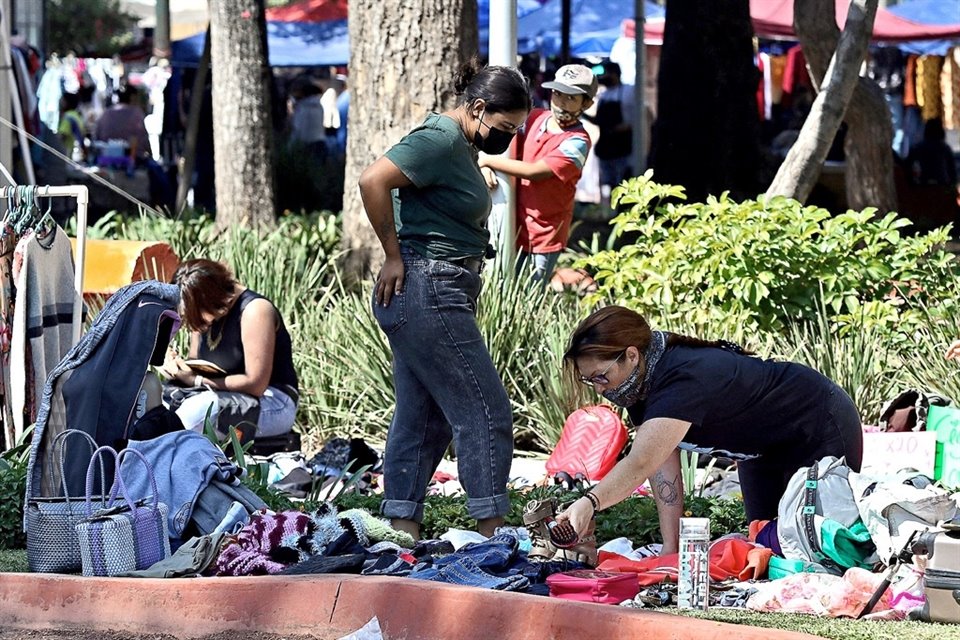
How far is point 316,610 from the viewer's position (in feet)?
15.4

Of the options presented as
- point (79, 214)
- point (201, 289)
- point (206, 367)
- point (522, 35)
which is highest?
point (522, 35)

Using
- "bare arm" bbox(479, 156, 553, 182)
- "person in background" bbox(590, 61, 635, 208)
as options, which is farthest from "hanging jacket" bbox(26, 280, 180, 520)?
"person in background" bbox(590, 61, 635, 208)

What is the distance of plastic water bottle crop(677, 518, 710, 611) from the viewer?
4.50 m

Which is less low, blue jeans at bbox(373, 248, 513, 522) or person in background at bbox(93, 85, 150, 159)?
person in background at bbox(93, 85, 150, 159)

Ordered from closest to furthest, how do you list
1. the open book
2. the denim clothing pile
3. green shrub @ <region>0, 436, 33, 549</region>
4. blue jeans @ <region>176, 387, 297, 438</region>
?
the denim clothing pile
green shrub @ <region>0, 436, 33, 549</region>
blue jeans @ <region>176, 387, 297, 438</region>
the open book

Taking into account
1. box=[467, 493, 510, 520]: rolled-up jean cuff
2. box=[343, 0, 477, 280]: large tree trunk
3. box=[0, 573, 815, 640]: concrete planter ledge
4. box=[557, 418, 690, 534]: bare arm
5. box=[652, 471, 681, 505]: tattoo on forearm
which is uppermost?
box=[343, 0, 477, 280]: large tree trunk

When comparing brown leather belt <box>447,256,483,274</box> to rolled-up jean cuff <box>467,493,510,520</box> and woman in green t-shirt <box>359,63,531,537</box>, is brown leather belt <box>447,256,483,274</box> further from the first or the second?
rolled-up jean cuff <box>467,493,510,520</box>

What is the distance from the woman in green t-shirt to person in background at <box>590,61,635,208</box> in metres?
13.5

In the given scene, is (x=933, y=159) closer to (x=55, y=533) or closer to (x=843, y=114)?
(x=843, y=114)

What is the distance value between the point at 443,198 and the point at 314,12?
1756 centimetres

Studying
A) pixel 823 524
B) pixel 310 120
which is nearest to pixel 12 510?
pixel 823 524

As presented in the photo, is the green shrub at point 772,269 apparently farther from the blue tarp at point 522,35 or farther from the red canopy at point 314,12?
the red canopy at point 314,12

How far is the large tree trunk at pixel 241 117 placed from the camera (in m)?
12.4

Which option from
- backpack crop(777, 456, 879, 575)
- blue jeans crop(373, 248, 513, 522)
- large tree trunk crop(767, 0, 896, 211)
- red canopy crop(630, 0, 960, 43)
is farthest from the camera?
red canopy crop(630, 0, 960, 43)
